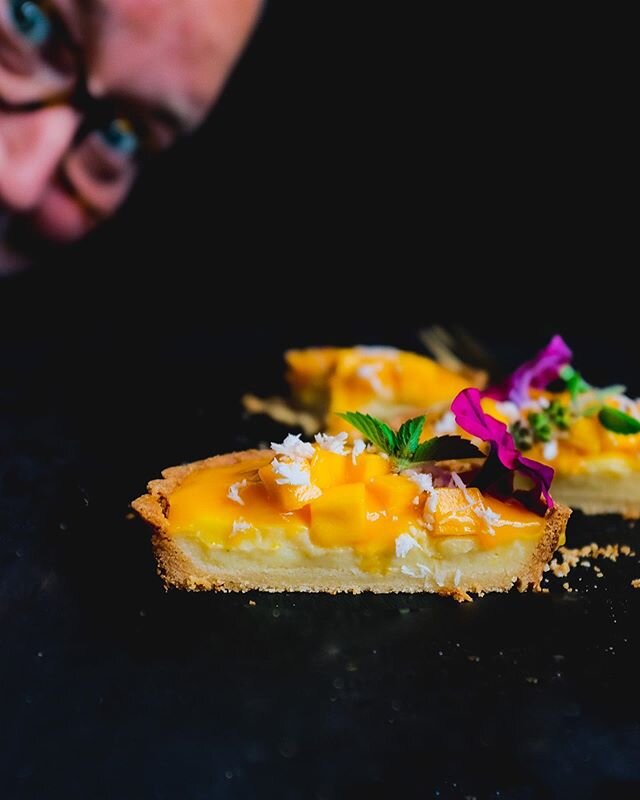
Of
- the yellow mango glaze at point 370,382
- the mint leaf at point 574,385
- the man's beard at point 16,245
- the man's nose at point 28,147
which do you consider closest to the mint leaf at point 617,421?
the mint leaf at point 574,385

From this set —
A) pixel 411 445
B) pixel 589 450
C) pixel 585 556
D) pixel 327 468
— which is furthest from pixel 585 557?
pixel 327 468

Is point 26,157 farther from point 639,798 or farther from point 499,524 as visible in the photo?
point 639,798

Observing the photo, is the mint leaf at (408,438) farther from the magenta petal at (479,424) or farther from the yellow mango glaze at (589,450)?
the yellow mango glaze at (589,450)

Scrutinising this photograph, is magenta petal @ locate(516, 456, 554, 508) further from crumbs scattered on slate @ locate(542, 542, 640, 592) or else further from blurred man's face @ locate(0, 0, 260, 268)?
blurred man's face @ locate(0, 0, 260, 268)

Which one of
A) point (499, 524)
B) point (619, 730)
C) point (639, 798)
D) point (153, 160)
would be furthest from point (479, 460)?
point (153, 160)

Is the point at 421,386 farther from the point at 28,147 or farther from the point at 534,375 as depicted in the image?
the point at 28,147

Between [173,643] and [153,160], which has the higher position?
[153,160]
